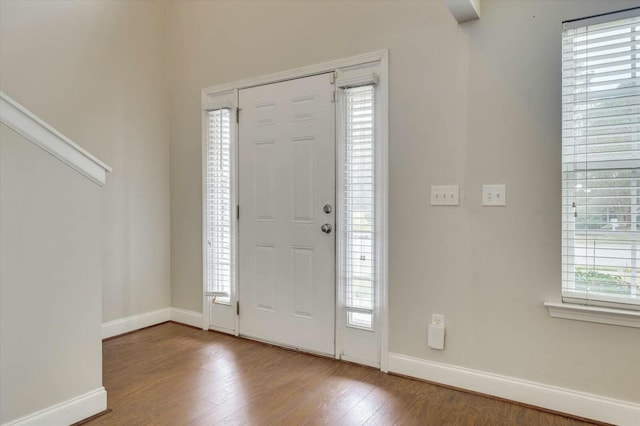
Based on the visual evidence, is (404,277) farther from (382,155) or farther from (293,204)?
(293,204)

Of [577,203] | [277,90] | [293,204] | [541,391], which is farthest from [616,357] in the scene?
[277,90]

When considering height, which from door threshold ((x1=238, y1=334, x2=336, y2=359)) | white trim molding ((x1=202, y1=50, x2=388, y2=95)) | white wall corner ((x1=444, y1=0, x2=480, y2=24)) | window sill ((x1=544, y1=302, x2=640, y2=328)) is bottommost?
door threshold ((x1=238, y1=334, x2=336, y2=359))

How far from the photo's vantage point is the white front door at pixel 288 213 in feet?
9.48

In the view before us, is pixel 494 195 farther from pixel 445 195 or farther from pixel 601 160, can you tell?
pixel 601 160

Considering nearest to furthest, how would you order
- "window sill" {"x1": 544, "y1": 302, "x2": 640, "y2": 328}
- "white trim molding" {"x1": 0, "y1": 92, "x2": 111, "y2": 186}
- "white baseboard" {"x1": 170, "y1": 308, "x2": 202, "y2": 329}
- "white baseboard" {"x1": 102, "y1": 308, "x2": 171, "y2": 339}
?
"white trim molding" {"x1": 0, "y1": 92, "x2": 111, "y2": 186} → "window sill" {"x1": 544, "y1": 302, "x2": 640, "y2": 328} → "white baseboard" {"x1": 102, "y1": 308, "x2": 171, "y2": 339} → "white baseboard" {"x1": 170, "y1": 308, "x2": 202, "y2": 329}

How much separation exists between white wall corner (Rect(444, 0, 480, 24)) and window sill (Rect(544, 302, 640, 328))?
172cm

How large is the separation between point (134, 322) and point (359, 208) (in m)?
2.35

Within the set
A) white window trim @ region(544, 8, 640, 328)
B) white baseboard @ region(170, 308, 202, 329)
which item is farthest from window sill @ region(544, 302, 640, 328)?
white baseboard @ region(170, 308, 202, 329)

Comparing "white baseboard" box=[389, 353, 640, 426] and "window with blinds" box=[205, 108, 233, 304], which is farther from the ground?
"window with blinds" box=[205, 108, 233, 304]

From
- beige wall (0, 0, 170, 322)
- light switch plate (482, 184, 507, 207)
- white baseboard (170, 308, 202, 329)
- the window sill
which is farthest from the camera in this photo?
white baseboard (170, 308, 202, 329)

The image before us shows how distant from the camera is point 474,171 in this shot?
2.38m

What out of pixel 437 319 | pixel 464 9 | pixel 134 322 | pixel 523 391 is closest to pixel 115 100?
pixel 134 322

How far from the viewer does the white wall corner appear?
2.19 metres

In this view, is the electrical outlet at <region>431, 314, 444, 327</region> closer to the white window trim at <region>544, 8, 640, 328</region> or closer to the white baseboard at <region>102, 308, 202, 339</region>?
the white window trim at <region>544, 8, 640, 328</region>
